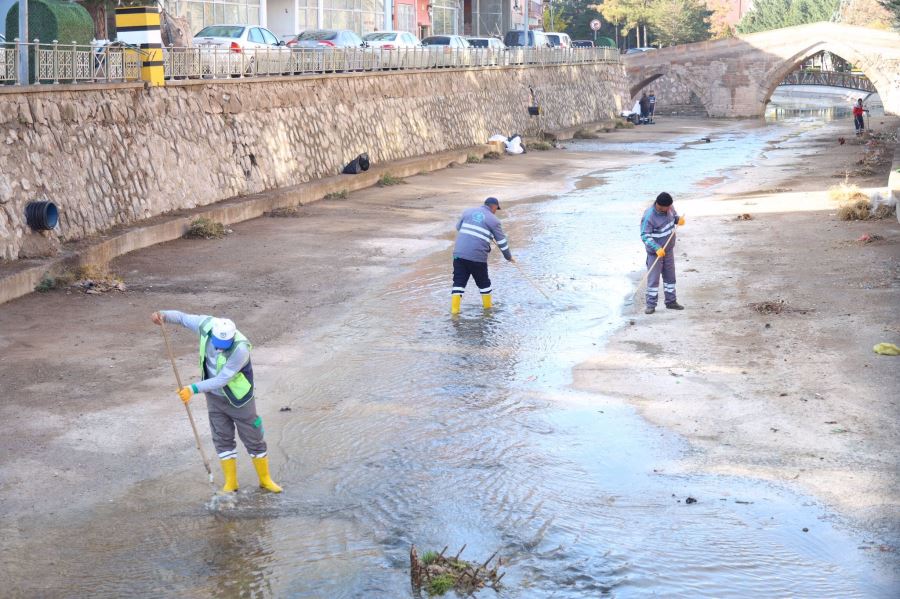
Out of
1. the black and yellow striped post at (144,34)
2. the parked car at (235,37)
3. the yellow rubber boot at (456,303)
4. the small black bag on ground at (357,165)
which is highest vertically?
the parked car at (235,37)

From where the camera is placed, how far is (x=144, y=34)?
19.9 m

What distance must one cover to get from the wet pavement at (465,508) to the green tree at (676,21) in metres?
77.8

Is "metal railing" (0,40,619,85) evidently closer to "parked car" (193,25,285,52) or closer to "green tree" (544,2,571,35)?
"parked car" (193,25,285,52)

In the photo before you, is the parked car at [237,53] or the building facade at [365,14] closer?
the parked car at [237,53]

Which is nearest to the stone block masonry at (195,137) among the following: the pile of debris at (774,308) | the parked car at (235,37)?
the parked car at (235,37)

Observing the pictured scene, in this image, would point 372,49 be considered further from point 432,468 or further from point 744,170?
point 432,468

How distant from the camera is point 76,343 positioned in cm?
1255

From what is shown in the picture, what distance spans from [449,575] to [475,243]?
24.5 feet

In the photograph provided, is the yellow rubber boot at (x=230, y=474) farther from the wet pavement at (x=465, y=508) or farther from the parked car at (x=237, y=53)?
the parked car at (x=237, y=53)

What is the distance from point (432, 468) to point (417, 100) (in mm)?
26427

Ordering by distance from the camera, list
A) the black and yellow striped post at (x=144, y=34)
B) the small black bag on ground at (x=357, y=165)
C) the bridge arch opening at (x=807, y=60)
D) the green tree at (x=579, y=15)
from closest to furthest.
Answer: the black and yellow striped post at (x=144, y=34)
the small black bag on ground at (x=357, y=165)
the bridge arch opening at (x=807, y=60)
the green tree at (x=579, y=15)

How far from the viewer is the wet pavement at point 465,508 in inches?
278

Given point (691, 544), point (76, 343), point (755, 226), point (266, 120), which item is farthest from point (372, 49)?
point (691, 544)

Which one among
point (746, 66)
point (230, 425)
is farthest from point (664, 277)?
point (746, 66)
